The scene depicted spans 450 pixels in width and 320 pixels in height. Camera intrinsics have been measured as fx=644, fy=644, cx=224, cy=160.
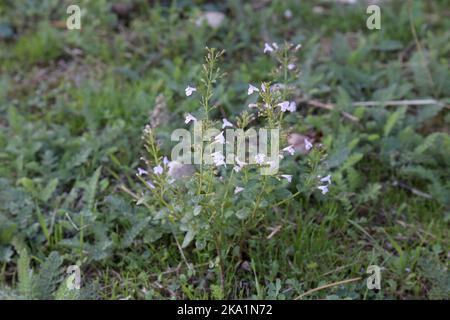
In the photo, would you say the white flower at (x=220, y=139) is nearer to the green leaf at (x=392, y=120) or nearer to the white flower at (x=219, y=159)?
the white flower at (x=219, y=159)

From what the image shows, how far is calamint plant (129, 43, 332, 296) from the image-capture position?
2178 millimetres

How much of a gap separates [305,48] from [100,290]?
6.50 ft

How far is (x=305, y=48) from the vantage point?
12.5ft

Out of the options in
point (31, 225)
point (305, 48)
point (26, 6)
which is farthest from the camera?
point (26, 6)

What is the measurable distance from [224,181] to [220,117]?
915 millimetres

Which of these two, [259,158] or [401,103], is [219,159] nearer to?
[259,158]

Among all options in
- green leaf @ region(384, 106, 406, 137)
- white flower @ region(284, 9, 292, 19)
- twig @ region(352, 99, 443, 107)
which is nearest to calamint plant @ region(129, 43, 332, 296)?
green leaf @ region(384, 106, 406, 137)

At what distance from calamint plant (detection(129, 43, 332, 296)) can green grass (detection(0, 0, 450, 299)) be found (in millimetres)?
51

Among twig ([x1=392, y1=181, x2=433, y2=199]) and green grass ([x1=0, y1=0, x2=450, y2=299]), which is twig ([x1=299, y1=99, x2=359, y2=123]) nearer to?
green grass ([x1=0, y1=0, x2=450, y2=299])

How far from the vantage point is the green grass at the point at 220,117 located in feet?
8.39

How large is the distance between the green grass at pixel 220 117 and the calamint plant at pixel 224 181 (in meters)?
0.05

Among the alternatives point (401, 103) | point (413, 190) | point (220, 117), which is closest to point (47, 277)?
point (220, 117)
